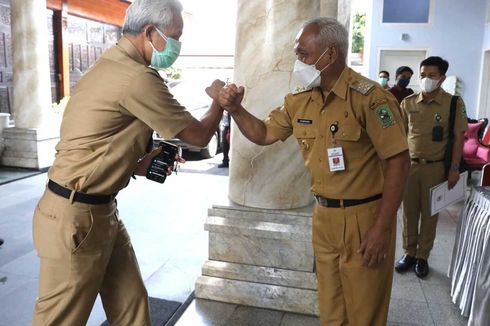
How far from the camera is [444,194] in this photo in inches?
119

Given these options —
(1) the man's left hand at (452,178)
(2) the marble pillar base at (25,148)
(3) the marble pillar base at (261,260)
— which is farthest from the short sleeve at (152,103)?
(2) the marble pillar base at (25,148)

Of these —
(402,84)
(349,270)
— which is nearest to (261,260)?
(349,270)

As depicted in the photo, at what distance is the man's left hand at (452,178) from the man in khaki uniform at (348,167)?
4.77ft

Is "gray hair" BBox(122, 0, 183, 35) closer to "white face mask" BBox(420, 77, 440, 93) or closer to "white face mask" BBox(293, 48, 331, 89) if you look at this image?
"white face mask" BBox(293, 48, 331, 89)

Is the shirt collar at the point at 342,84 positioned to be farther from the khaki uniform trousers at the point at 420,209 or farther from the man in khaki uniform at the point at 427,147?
the khaki uniform trousers at the point at 420,209

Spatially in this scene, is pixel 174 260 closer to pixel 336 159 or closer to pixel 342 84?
pixel 336 159

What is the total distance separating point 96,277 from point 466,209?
2.37 metres

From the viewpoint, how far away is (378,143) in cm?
172

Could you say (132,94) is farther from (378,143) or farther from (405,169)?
(405,169)

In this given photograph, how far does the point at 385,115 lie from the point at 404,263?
2.14m

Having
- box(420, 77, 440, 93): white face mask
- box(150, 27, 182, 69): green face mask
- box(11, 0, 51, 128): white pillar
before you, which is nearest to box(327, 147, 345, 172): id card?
box(150, 27, 182, 69): green face mask

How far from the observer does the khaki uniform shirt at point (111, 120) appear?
5.26 ft

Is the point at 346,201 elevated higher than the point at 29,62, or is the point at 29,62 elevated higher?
the point at 29,62

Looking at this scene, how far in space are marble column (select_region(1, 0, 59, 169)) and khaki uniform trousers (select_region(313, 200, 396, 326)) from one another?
19.8ft
